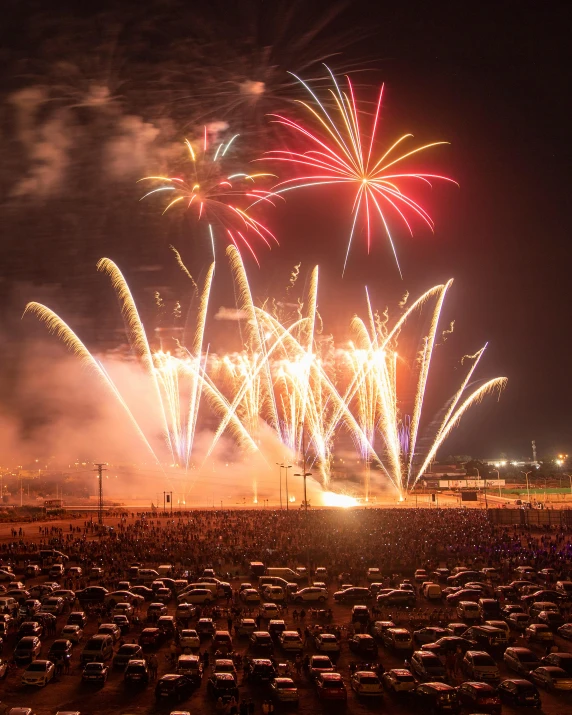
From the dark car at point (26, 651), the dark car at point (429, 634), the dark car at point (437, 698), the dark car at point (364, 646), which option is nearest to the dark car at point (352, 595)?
the dark car at point (429, 634)

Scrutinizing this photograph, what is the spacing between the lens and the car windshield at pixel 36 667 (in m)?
14.9

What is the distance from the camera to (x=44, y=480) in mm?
82062

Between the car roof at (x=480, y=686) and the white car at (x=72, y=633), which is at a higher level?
the white car at (x=72, y=633)

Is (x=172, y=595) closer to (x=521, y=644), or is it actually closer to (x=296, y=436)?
(x=521, y=644)

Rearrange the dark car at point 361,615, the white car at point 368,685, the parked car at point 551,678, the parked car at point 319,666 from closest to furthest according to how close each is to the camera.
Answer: the white car at point 368,685 → the parked car at point 551,678 → the parked car at point 319,666 → the dark car at point 361,615

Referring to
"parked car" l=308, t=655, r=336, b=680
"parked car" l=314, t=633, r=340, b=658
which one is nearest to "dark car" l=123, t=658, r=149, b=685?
"parked car" l=308, t=655, r=336, b=680

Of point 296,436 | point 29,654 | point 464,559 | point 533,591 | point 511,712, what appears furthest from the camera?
point 296,436

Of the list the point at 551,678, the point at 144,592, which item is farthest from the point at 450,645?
the point at 144,592

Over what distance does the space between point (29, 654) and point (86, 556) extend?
16.1 meters

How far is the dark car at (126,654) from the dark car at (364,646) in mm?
4971

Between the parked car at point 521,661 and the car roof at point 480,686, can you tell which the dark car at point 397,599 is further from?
the car roof at point 480,686

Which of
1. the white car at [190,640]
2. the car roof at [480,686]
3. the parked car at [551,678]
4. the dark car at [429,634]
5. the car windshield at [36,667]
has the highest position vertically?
the car windshield at [36,667]

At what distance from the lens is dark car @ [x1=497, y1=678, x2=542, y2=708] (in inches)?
536

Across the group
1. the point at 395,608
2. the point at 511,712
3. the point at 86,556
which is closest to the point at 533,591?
the point at 395,608
